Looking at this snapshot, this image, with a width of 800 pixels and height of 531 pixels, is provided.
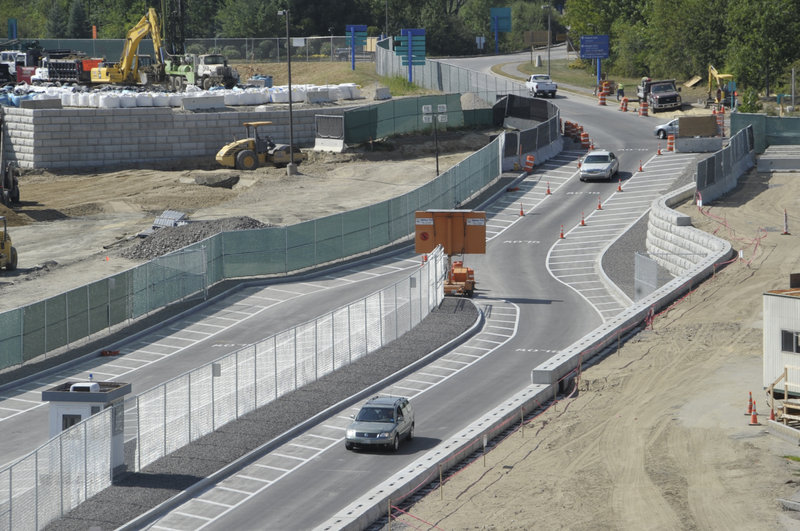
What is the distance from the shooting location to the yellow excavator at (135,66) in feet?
327

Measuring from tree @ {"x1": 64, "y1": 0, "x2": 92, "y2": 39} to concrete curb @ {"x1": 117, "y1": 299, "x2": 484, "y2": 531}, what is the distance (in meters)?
121

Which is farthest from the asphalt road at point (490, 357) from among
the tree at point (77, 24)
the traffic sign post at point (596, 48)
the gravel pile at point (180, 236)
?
the tree at point (77, 24)

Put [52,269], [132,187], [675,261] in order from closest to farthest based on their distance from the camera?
[675,261]
[52,269]
[132,187]

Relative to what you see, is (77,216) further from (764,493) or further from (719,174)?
(764,493)

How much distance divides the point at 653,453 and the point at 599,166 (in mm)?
42382

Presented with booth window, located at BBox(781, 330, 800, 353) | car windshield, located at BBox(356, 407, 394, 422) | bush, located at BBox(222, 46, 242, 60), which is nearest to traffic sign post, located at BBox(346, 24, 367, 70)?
bush, located at BBox(222, 46, 242, 60)

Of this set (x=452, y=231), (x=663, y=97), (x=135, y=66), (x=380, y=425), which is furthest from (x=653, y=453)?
(x=135, y=66)

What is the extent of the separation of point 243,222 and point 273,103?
111ft

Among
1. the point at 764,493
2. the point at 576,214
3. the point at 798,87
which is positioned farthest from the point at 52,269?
the point at 798,87

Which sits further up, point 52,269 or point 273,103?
point 273,103

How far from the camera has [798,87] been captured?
93438mm

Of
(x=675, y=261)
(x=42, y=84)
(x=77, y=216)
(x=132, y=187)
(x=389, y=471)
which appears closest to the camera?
(x=389, y=471)

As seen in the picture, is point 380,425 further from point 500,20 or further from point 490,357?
point 500,20

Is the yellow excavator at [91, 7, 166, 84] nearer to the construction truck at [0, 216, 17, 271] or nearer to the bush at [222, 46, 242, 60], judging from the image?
the bush at [222, 46, 242, 60]
